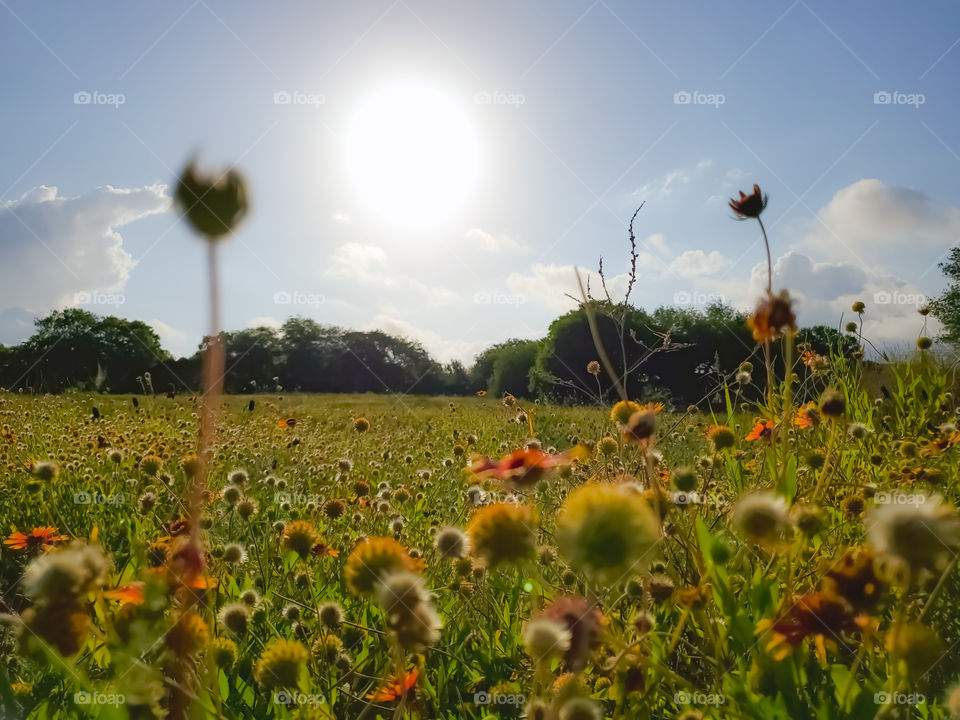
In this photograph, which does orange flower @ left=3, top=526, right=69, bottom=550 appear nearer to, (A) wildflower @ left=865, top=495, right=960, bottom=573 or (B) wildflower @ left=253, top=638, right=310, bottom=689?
(B) wildflower @ left=253, top=638, right=310, bottom=689

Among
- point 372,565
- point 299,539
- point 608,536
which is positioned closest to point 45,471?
point 299,539

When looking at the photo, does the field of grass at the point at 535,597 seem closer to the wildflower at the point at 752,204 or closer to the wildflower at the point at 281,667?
the wildflower at the point at 281,667

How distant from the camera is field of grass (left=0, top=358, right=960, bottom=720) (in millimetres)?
749

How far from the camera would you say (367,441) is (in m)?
5.27

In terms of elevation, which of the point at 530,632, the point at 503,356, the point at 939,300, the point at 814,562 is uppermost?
the point at 939,300

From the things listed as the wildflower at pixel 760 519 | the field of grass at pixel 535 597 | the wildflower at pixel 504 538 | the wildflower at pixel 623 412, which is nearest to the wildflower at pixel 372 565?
the field of grass at pixel 535 597

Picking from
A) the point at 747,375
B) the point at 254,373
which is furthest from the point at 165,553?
the point at 254,373

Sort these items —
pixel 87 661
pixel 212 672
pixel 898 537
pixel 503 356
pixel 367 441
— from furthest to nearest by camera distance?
pixel 503 356
pixel 367 441
pixel 87 661
pixel 212 672
pixel 898 537

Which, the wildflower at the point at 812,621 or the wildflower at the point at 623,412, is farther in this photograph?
the wildflower at the point at 623,412

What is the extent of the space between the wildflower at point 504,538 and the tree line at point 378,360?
Result: 53cm

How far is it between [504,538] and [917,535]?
0.48m

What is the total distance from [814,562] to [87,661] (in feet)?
6.05

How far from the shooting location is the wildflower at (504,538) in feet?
2.55

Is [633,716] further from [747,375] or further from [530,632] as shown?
[747,375]
